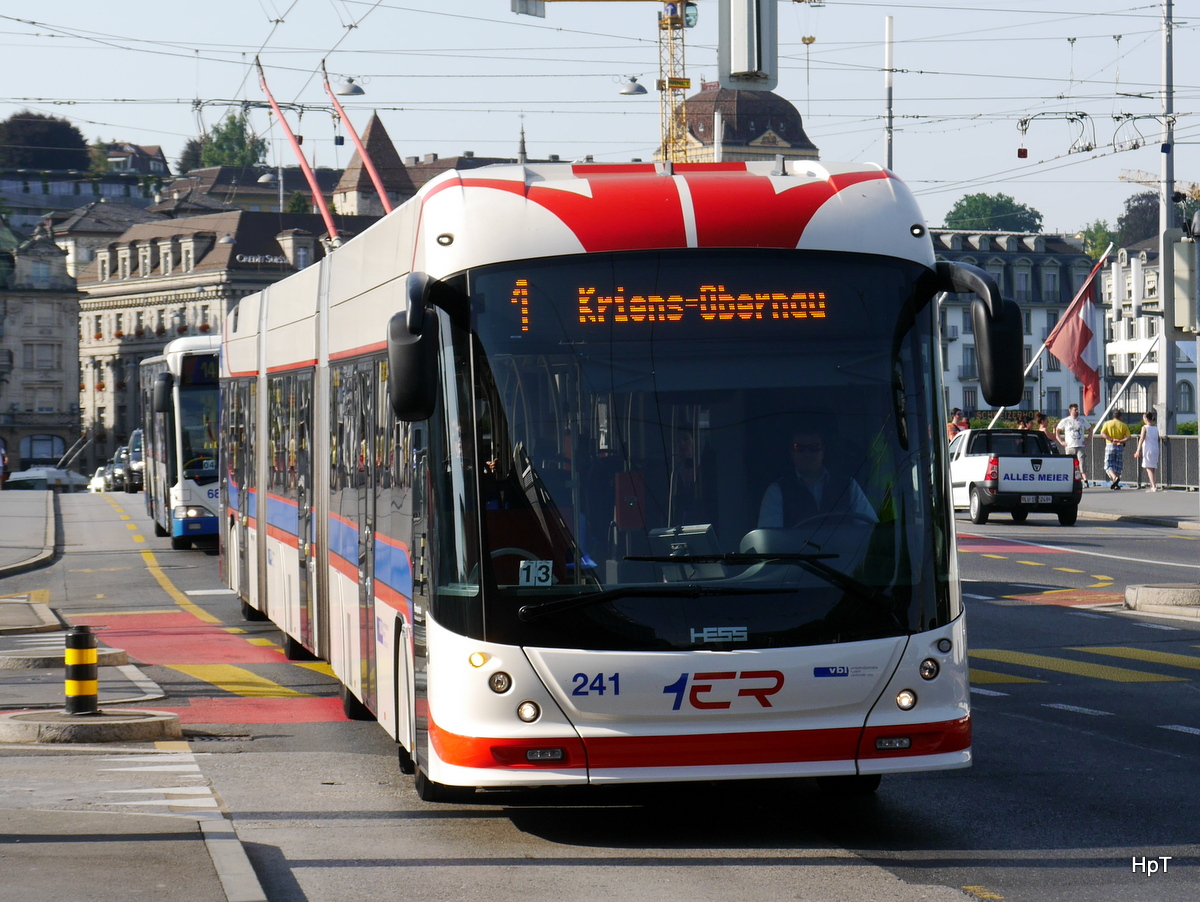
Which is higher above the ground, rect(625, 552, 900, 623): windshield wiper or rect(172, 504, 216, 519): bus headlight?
rect(625, 552, 900, 623): windshield wiper

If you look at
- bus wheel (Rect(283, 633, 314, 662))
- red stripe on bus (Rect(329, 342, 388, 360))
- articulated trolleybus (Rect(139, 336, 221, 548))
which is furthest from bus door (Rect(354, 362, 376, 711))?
articulated trolleybus (Rect(139, 336, 221, 548))

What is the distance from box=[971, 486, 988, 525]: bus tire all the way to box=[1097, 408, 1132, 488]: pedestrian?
8.57 m

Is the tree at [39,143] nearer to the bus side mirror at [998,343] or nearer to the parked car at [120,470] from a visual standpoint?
the parked car at [120,470]

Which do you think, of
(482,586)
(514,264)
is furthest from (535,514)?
(514,264)

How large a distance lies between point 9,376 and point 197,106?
315ft

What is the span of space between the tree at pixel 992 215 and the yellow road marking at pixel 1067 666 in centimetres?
15882

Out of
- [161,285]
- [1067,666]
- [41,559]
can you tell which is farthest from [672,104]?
[1067,666]

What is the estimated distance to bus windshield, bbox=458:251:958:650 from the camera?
296 inches

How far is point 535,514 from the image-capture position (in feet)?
25.0

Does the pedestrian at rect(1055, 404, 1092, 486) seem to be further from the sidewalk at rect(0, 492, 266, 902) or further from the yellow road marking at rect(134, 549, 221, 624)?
the sidewalk at rect(0, 492, 266, 902)

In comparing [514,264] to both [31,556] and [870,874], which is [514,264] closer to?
[870,874]

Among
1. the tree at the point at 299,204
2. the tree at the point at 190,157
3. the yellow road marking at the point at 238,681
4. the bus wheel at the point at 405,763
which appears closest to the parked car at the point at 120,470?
the yellow road marking at the point at 238,681

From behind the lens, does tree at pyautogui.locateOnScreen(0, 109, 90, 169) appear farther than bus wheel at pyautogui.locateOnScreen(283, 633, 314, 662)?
Yes

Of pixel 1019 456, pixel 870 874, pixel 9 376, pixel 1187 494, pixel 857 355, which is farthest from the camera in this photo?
pixel 9 376
